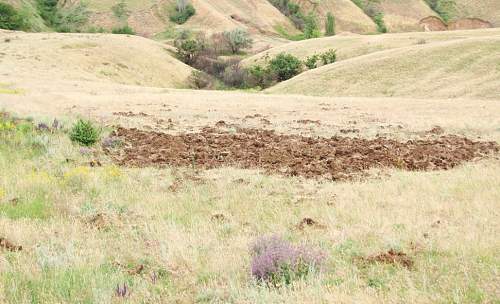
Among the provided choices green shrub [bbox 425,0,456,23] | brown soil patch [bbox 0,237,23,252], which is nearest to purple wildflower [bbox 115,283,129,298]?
brown soil patch [bbox 0,237,23,252]

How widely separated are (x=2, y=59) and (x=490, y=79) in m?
51.9

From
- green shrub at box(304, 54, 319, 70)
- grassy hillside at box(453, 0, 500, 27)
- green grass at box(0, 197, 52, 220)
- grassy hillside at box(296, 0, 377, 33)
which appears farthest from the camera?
grassy hillside at box(296, 0, 377, 33)

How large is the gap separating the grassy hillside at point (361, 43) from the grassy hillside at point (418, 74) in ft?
53.7

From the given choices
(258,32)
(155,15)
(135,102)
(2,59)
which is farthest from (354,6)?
(135,102)

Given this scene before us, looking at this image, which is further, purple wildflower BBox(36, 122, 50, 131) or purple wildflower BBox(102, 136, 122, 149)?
purple wildflower BBox(36, 122, 50, 131)

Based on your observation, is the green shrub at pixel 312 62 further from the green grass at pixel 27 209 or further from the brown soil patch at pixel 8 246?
the brown soil patch at pixel 8 246

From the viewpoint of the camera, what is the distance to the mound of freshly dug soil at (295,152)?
12.2m

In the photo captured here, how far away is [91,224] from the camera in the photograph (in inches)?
301

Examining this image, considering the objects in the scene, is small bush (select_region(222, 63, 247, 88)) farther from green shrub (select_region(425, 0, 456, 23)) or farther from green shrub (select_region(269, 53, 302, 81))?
green shrub (select_region(425, 0, 456, 23))

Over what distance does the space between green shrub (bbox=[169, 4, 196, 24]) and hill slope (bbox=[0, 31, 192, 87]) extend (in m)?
43.9

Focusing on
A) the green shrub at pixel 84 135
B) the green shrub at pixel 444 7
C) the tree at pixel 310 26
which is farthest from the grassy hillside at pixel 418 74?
the green shrub at pixel 444 7

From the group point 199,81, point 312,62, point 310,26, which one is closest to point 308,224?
point 312,62

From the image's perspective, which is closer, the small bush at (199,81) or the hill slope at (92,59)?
the hill slope at (92,59)

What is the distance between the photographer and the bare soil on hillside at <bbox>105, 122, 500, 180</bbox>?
12.1m
